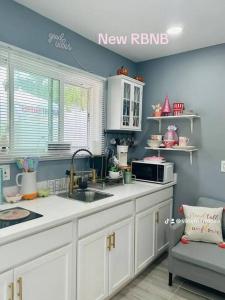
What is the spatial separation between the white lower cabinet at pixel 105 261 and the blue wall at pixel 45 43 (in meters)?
0.77

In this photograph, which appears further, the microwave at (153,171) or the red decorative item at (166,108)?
the red decorative item at (166,108)

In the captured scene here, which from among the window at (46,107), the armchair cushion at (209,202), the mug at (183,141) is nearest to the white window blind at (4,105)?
the window at (46,107)

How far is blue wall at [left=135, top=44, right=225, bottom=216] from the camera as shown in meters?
2.67

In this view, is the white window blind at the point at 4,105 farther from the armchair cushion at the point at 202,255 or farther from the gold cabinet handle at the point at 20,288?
the armchair cushion at the point at 202,255

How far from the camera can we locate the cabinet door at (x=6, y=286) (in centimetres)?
125

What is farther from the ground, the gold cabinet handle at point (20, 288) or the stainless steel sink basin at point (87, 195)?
the stainless steel sink basin at point (87, 195)

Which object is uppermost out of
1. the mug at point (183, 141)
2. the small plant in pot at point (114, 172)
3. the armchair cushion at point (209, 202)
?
the mug at point (183, 141)

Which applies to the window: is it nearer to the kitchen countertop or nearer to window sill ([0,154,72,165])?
window sill ([0,154,72,165])

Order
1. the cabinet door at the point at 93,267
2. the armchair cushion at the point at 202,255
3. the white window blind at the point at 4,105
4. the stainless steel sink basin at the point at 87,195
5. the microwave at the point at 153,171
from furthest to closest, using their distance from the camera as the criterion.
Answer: the microwave at the point at 153,171, the stainless steel sink basin at the point at 87,195, the armchair cushion at the point at 202,255, the white window blind at the point at 4,105, the cabinet door at the point at 93,267

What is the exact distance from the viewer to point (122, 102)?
2.75 meters


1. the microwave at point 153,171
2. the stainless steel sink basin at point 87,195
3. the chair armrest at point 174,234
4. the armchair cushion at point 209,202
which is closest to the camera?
the stainless steel sink basin at point 87,195

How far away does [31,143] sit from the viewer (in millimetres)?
2119

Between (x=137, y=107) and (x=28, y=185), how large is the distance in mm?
1718

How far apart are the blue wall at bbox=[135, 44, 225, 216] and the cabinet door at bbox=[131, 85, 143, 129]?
276 mm
